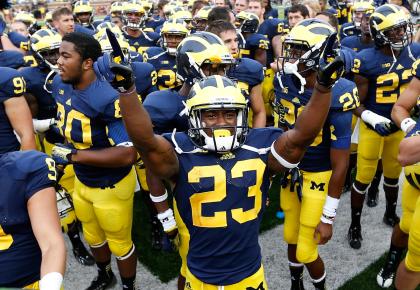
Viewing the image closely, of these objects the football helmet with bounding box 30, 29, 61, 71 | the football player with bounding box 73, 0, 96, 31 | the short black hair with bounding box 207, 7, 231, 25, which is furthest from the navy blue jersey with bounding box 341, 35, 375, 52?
the football player with bounding box 73, 0, 96, 31

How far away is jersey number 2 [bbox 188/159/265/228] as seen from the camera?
2.27 meters

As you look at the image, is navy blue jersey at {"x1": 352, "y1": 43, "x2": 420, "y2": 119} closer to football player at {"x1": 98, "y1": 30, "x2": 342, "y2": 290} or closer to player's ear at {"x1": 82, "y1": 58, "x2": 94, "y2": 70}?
football player at {"x1": 98, "y1": 30, "x2": 342, "y2": 290}

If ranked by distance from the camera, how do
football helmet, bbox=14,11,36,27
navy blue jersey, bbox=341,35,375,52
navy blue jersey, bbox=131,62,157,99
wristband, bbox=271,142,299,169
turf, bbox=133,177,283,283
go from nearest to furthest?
wristband, bbox=271,142,299,169, turf, bbox=133,177,283,283, navy blue jersey, bbox=131,62,157,99, navy blue jersey, bbox=341,35,375,52, football helmet, bbox=14,11,36,27

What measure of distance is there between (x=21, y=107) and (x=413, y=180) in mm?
3301

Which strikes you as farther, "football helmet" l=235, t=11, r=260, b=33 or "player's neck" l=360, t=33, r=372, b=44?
"football helmet" l=235, t=11, r=260, b=33

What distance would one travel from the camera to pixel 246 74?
428 cm

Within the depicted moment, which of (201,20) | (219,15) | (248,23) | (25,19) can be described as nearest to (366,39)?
(248,23)

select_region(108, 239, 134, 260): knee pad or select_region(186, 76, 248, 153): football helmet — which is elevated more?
select_region(186, 76, 248, 153): football helmet

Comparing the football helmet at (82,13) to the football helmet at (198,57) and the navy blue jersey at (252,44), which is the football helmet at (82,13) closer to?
the navy blue jersey at (252,44)

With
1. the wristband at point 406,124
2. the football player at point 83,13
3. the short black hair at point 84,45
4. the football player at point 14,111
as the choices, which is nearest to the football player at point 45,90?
the football player at point 14,111

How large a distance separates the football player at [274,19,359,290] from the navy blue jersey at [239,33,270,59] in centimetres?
278

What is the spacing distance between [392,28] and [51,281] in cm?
385

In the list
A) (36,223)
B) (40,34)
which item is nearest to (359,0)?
(40,34)

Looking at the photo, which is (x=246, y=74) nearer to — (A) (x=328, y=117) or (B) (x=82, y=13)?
(A) (x=328, y=117)
